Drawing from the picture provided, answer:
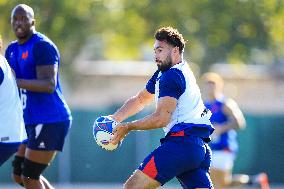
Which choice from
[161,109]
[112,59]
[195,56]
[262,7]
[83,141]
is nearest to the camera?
[161,109]

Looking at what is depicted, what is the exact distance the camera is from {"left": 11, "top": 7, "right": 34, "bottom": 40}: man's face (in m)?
11.2

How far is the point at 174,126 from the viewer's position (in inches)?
381

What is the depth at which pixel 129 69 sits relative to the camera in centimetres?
4472

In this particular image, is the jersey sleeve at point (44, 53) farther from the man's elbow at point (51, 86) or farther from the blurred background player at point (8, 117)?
the blurred background player at point (8, 117)

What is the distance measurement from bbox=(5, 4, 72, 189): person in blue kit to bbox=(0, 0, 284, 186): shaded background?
1150 cm

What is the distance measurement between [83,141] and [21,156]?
447 inches

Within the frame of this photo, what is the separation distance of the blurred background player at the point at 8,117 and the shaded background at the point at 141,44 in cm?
1275

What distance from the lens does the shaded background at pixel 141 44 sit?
23109mm

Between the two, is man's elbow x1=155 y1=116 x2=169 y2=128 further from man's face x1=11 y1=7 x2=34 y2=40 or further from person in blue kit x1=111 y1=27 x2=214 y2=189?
man's face x1=11 y1=7 x2=34 y2=40

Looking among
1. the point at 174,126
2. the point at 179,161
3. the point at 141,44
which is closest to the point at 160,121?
the point at 174,126

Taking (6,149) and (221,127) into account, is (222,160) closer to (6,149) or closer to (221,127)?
(221,127)

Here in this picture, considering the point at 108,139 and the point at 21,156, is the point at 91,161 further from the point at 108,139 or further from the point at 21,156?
the point at 108,139

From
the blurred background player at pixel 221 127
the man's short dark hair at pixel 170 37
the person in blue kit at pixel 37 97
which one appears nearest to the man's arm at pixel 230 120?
the blurred background player at pixel 221 127

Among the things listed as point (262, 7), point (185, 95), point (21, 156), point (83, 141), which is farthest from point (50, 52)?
point (262, 7)
